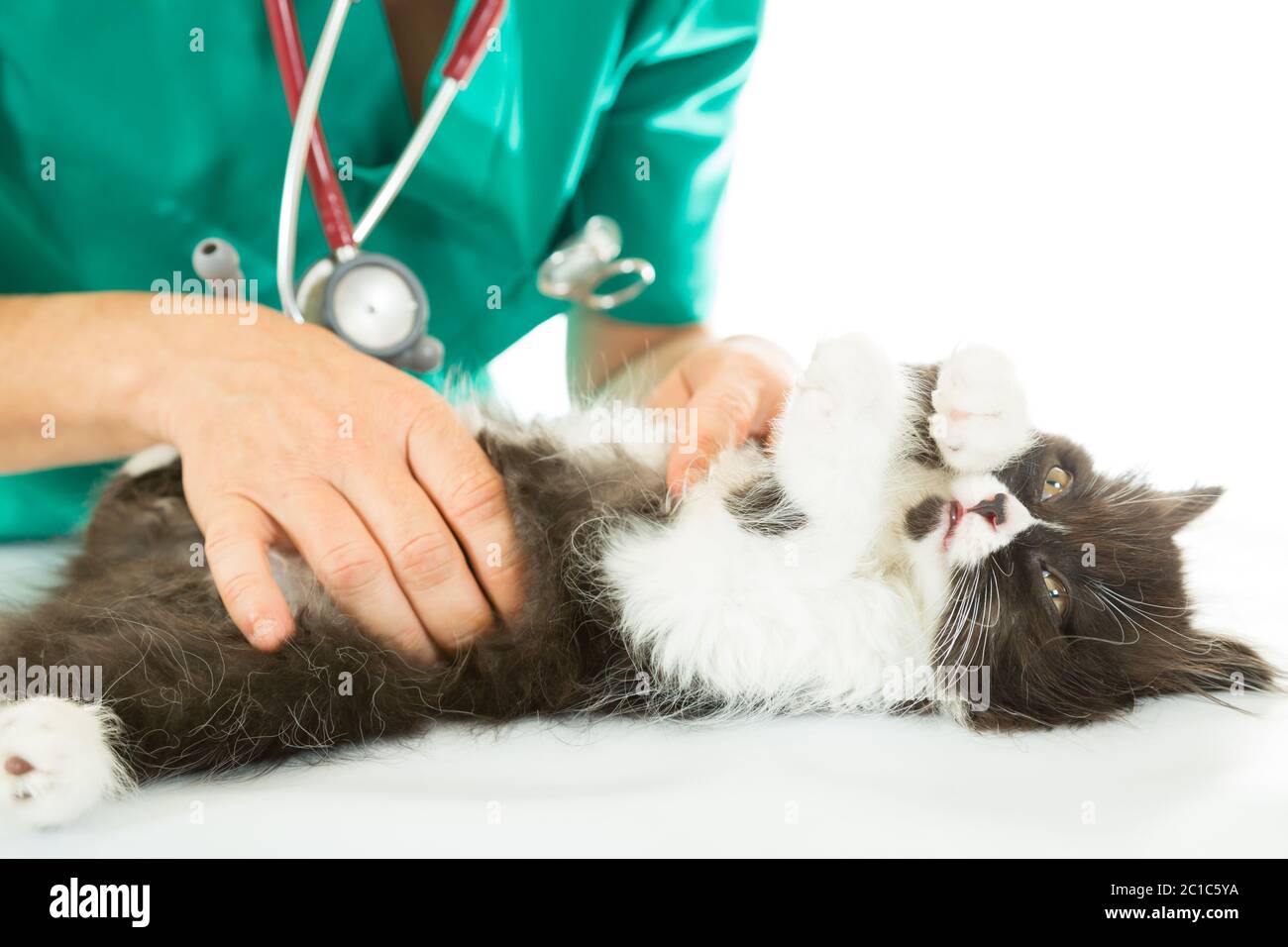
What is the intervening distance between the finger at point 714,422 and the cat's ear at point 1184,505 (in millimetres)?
597

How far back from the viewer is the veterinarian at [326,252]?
1.13 m

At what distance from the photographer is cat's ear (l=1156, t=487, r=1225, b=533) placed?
1.31m

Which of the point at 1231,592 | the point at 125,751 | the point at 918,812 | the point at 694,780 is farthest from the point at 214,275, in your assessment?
the point at 1231,592

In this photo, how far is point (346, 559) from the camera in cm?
109

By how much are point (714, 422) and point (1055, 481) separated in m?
0.47

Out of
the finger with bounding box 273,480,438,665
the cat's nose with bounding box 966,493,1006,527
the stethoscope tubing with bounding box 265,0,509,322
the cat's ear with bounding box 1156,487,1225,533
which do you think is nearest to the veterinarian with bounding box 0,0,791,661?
the finger with bounding box 273,480,438,665

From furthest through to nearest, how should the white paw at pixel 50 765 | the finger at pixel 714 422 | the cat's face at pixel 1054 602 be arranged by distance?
the finger at pixel 714 422, the cat's face at pixel 1054 602, the white paw at pixel 50 765

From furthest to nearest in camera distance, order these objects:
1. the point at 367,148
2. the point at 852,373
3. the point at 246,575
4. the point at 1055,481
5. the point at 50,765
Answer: the point at 367,148 < the point at 1055,481 < the point at 852,373 < the point at 246,575 < the point at 50,765

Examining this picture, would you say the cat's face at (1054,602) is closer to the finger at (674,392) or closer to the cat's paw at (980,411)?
the cat's paw at (980,411)

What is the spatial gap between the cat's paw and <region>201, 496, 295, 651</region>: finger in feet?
2.78

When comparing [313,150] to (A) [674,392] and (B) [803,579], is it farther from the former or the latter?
(B) [803,579]

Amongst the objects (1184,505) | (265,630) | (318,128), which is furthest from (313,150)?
(1184,505)

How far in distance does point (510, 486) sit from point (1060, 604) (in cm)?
74

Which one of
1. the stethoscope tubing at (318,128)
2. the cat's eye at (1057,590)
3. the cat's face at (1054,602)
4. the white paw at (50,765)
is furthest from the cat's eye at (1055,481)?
the white paw at (50,765)
